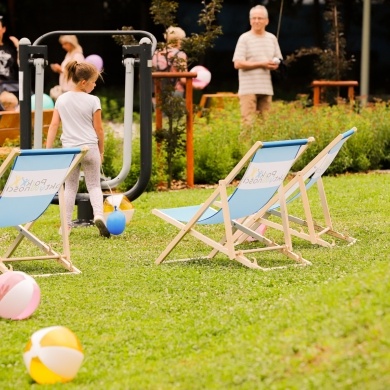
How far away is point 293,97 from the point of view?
23844mm

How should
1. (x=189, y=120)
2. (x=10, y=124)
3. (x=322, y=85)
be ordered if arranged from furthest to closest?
(x=322, y=85)
(x=10, y=124)
(x=189, y=120)

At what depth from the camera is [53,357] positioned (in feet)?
16.3

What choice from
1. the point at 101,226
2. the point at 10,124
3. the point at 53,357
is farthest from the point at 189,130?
the point at 53,357

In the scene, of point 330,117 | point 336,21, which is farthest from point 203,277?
point 336,21

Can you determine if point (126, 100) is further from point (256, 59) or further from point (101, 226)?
point (256, 59)

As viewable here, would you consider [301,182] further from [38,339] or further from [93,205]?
[38,339]

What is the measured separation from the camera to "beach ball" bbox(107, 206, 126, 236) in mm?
9078

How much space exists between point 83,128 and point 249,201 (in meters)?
1.91

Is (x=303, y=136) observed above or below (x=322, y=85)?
below

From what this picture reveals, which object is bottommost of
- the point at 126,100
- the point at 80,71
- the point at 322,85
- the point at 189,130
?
the point at 189,130

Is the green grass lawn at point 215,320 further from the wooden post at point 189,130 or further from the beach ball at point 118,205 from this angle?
the wooden post at point 189,130

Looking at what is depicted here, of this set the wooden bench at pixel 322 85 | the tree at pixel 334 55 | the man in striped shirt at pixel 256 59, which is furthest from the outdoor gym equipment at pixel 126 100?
the tree at pixel 334 55

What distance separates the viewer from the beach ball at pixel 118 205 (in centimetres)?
950

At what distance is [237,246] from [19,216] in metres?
2.06
